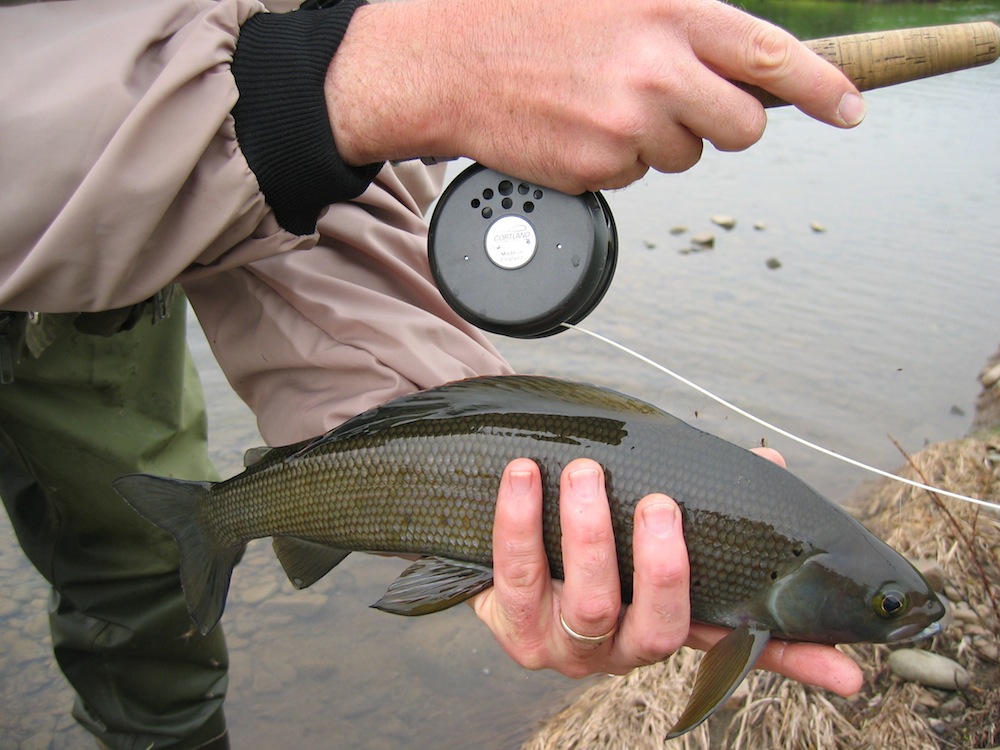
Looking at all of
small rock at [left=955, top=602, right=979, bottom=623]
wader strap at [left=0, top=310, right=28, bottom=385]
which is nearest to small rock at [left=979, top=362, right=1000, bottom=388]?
small rock at [left=955, top=602, right=979, bottom=623]

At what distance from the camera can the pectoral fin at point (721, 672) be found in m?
1.86

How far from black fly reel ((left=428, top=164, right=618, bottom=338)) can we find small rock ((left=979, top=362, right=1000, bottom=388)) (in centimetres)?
673

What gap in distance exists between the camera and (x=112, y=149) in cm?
168

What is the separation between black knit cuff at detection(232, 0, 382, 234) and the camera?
1885 millimetres

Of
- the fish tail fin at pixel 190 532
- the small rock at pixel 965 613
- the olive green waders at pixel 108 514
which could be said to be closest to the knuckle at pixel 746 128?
the fish tail fin at pixel 190 532

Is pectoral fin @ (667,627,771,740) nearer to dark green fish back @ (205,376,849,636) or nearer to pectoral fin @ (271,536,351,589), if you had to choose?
dark green fish back @ (205,376,849,636)

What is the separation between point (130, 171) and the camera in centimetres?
171

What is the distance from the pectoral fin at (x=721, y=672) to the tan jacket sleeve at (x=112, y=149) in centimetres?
143

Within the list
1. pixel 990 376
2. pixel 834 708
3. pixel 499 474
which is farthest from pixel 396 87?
pixel 990 376

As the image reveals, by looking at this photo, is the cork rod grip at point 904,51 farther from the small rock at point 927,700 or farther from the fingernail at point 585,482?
the small rock at point 927,700

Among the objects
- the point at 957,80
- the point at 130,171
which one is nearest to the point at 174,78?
the point at 130,171

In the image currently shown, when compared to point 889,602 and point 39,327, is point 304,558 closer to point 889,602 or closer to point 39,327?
point 39,327

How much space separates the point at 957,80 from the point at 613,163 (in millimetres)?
19362

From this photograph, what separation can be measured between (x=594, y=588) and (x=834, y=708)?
6.16 feet
